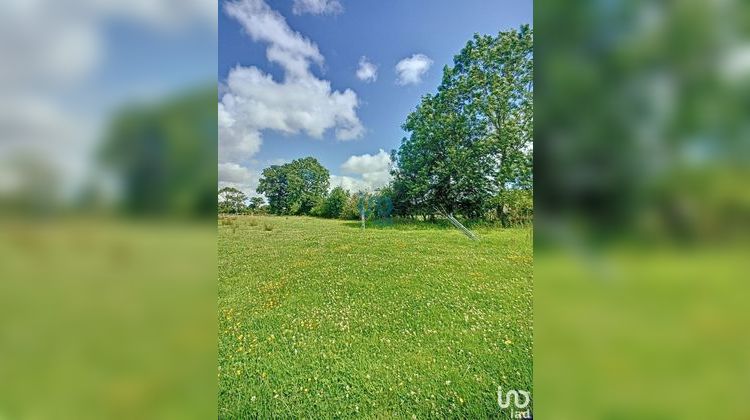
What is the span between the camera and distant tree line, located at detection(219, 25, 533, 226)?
2447 millimetres

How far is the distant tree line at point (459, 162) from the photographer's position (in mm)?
2447

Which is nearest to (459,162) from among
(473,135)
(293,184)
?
(473,135)

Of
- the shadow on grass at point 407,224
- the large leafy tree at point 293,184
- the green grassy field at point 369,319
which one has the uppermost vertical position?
the large leafy tree at point 293,184
